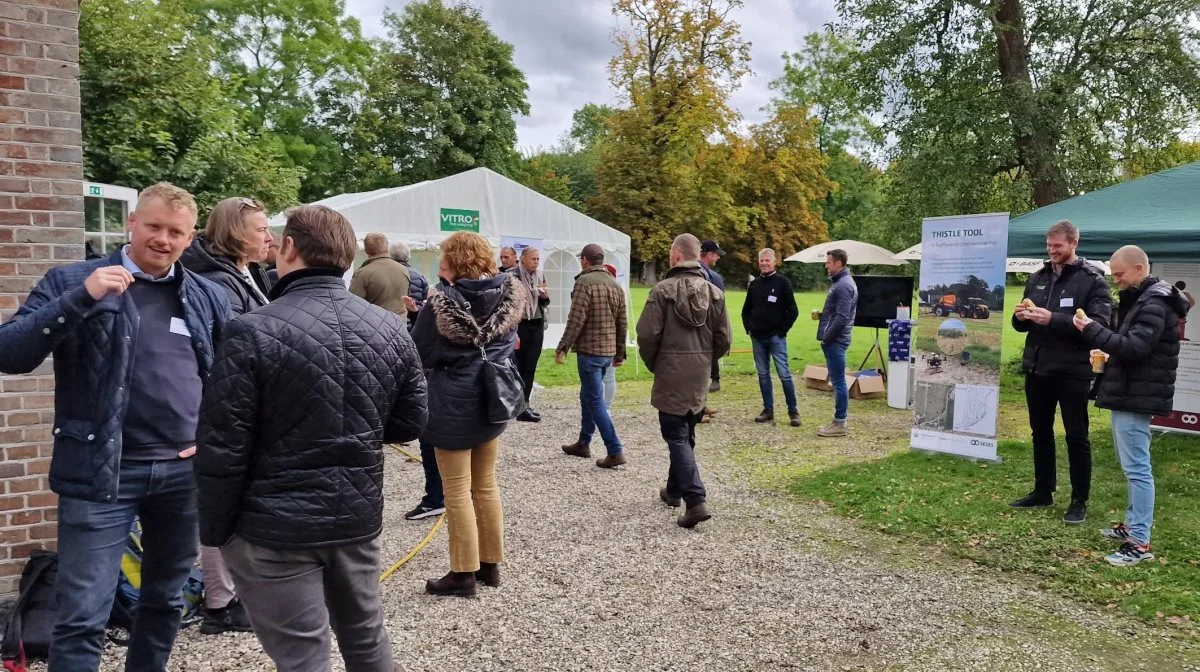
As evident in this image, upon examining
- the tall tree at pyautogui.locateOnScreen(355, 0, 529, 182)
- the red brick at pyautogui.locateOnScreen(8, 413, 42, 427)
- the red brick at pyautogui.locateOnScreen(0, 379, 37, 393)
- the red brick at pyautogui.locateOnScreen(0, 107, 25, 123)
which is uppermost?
the tall tree at pyautogui.locateOnScreen(355, 0, 529, 182)

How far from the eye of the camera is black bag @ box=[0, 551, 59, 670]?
3033 mm

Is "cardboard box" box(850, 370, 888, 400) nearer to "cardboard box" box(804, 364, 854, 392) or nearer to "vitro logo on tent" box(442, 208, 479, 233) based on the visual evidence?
"cardboard box" box(804, 364, 854, 392)

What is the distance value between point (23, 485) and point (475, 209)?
9294mm

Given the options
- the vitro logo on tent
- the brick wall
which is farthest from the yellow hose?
the vitro logo on tent

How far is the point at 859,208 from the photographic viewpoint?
5059 centimetres

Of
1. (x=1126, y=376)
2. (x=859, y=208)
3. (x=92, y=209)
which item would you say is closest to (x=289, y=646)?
(x=1126, y=376)

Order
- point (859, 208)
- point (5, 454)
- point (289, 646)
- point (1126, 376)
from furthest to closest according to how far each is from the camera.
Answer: point (859, 208), point (1126, 376), point (5, 454), point (289, 646)

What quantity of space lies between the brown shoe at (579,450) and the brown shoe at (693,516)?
2130 millimetres

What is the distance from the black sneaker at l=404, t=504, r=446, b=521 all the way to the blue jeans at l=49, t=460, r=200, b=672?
260 cm

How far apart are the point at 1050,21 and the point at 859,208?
3971 cm

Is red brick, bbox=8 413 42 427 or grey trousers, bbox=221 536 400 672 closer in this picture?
grey trousers, bbox=221 536 400 672

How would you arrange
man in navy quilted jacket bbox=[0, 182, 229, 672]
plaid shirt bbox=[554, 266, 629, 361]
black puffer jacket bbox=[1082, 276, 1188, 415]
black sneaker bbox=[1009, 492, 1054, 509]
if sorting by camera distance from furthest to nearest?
plaid shirt bbox=[554, 266, 629, 361] → black sneaker bbox=[1009, 492, 1054, 509] → black puffer jacket bbox=[1082, 276, 1188, 415] → man in navy quilted jacket bbox=[0, 182, 229, 672]

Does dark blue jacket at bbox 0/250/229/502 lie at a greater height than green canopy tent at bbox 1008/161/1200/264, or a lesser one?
lesser

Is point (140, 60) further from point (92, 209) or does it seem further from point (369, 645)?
point (369, 645)
